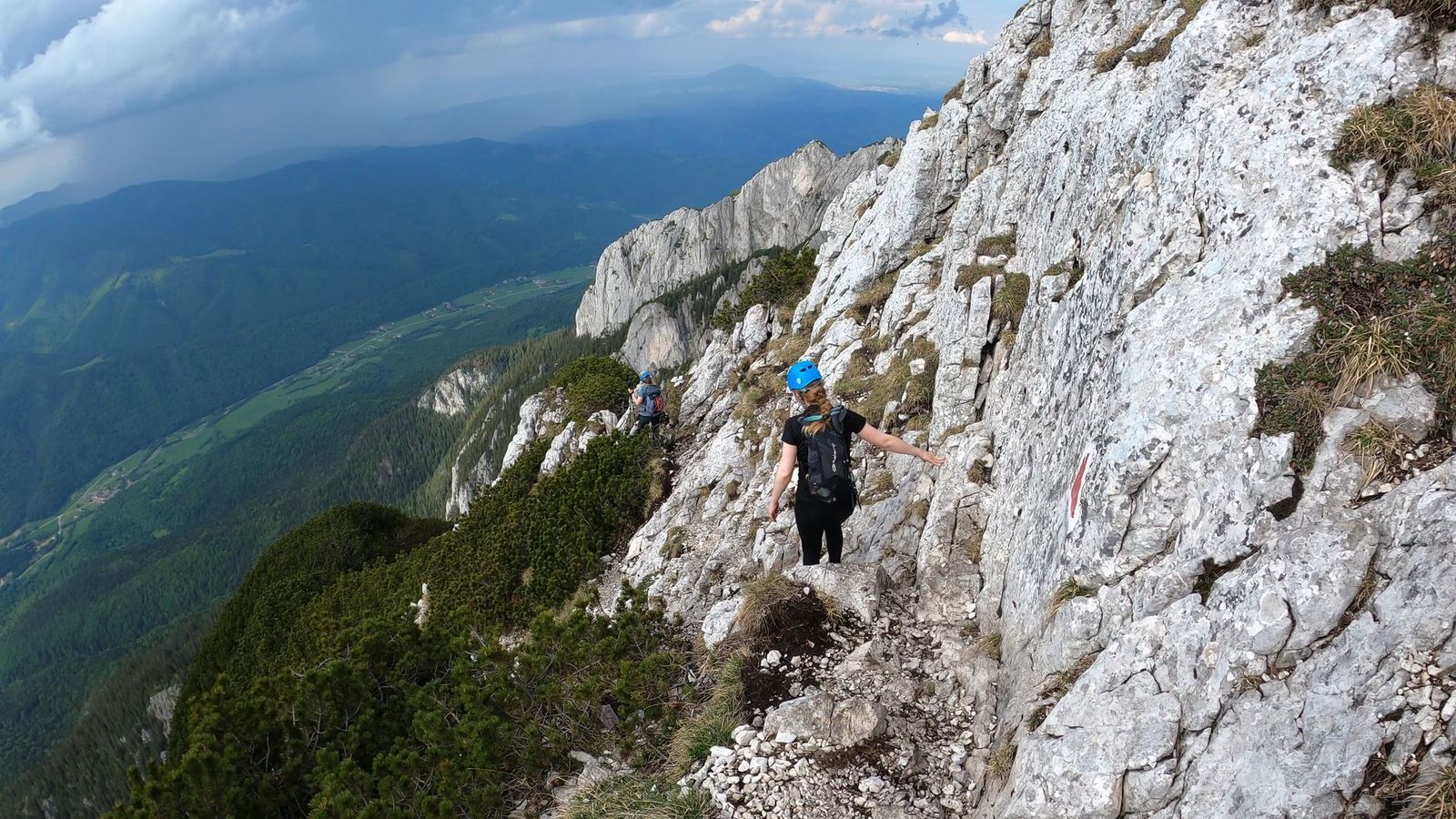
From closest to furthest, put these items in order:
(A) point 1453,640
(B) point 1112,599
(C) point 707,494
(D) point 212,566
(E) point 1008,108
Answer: (A) point 1453,640
(B) point 1112,599
(C) point 707,494
(E) point 1008,108
(D) point 212,566

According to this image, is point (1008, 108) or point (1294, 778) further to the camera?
point (1008, 108)

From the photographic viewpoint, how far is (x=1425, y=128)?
20.7 ft

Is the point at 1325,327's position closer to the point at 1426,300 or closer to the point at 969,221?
the point at 1426,300

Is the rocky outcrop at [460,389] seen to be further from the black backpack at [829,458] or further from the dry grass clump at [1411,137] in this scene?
the dry grass clump at [1411,137]

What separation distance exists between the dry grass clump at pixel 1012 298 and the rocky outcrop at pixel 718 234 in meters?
141

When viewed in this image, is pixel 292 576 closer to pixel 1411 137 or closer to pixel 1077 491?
pixel 1077 491

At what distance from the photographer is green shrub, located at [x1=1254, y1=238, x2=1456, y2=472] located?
18.0ft

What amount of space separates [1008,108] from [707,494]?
18.8m

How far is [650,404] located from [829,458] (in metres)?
18.0

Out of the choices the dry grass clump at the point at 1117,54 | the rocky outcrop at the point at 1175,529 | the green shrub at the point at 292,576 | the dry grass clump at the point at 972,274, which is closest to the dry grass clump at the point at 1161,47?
the rocky outcrop at the point at 1175,529

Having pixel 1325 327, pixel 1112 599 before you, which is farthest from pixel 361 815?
pixel 1325 327

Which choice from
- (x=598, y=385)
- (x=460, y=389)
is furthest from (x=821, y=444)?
(x=460, y=389)

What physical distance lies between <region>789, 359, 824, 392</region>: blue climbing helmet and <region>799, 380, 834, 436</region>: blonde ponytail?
70 mm

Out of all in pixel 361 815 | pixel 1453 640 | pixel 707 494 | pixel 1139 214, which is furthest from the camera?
pixel 707 494
